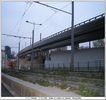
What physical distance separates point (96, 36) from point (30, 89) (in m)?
16.1

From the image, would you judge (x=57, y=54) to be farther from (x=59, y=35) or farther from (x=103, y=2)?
(x=103, y=2)

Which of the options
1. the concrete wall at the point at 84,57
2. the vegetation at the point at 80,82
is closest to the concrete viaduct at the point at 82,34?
the concrete wall at the point at 84,57

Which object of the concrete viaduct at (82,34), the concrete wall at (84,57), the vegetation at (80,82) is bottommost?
the vegetation at (80,82)

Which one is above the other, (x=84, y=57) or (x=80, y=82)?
(x=84, y=57)

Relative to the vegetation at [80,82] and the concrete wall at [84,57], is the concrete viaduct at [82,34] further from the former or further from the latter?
the vegetation at [80,82]

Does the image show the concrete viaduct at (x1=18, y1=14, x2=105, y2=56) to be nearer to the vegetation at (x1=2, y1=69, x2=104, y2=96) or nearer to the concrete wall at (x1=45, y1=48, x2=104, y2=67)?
the concrete wall at (x1=45, y1=48, x2=104, y2=67)

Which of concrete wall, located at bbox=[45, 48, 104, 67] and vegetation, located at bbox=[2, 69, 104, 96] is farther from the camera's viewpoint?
concrete wall, located at bbox=[45, 48, 104, 67]

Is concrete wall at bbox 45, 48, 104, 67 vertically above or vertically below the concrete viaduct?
below

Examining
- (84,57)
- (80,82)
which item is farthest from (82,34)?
Answer: (80,82)

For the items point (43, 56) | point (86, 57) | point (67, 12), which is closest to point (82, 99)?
point (67, 12)

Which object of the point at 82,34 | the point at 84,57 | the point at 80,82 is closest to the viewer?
the point at 80,82

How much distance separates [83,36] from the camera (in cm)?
2706

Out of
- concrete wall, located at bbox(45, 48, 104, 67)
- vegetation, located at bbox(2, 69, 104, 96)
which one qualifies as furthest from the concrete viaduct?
vegetation, located at bbox(2, 69, 104, 96)

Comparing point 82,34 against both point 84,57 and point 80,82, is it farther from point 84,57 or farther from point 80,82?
point 80,82
